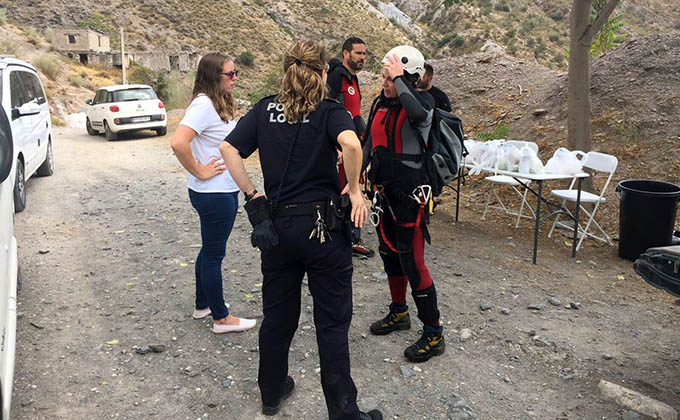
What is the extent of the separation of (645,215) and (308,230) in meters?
4.36

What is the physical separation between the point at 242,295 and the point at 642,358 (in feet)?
9.99

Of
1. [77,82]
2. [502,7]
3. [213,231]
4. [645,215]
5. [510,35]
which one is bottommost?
[645,215]

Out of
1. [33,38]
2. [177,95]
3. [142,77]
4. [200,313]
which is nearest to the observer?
[200,313]

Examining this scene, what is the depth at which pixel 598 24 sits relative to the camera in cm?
665

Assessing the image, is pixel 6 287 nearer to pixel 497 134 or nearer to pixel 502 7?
pixel 497 134

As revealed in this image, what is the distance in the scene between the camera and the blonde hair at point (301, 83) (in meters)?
2.35

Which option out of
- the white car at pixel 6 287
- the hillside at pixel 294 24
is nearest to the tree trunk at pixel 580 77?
the white car at pixel 6 287

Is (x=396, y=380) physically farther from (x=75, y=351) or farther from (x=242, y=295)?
(x=75, y=351)

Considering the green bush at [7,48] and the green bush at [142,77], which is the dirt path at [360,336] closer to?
the green bush at [142,77]

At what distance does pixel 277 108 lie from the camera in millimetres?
2430

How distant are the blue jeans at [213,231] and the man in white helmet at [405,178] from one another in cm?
95

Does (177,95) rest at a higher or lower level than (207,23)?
lower

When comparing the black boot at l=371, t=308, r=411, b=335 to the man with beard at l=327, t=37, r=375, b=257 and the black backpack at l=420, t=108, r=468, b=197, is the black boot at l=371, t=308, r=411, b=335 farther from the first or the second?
the man with beard at l=327, t=37, r=375, b=257

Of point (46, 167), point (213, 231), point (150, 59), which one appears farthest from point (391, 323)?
point (150, 59)
